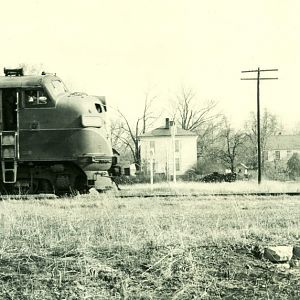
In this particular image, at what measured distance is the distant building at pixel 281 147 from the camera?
3546 inches

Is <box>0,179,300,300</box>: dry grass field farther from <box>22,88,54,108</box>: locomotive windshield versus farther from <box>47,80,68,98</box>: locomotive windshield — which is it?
<box>47,80,68,98</box>: locomotive windshield

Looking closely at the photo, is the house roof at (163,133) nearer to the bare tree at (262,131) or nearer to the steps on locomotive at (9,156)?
the bare tree at (262,131)

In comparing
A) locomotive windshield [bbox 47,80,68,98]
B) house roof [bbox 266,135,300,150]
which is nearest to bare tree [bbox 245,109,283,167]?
house roof [bbox 266,135,300,150]

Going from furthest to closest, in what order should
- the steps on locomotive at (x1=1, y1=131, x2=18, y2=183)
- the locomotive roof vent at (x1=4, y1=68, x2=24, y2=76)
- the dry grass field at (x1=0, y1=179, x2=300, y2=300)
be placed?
the locomotive roof vent at (x1=4, y1=68, x2=24, y2=76)
the steps on locomotive at (x1=1, y1=131, x2=18, y2=183)
the dry grass field at (x1=0, y1=179, x2=300, y2=300)

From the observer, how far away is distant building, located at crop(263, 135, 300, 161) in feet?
295

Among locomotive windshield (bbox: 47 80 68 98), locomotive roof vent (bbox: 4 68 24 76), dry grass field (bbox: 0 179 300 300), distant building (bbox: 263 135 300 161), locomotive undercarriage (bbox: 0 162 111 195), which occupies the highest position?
locomotive roof vent (bbox: 4 68 24 76)

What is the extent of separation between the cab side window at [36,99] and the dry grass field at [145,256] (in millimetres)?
5099

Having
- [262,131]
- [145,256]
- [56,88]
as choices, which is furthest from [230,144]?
[145,256]

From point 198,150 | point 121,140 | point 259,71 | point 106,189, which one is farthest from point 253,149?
point 106,189

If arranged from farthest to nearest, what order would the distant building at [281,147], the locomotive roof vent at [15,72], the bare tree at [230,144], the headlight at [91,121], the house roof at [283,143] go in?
the house roof at [283,143], the distant building at [281,147], the bare tree at [230,144], the locomotive roof vent at [15,72], the headlight at [91,121]

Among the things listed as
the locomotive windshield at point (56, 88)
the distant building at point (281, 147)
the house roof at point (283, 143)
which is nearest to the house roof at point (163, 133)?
the distant building at point (281, 147)

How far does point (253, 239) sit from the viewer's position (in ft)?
24.3

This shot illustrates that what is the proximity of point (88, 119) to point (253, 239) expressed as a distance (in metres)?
8.44

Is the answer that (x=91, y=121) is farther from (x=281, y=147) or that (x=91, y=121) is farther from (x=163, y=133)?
A: (x=281, y=147)
